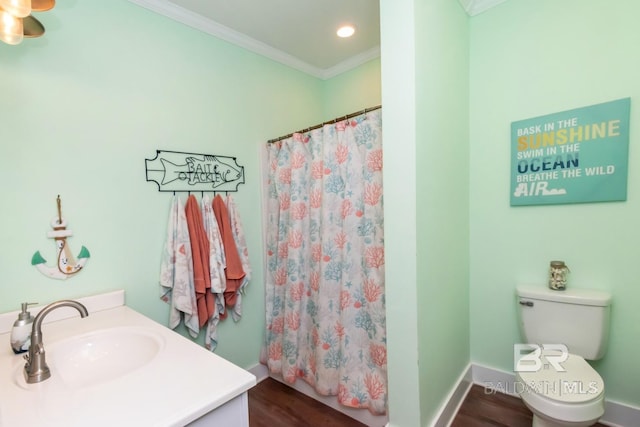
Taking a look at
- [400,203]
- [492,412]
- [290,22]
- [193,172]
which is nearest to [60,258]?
[193,172]

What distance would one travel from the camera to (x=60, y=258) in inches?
54.6

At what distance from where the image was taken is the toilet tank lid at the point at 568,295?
1.48m

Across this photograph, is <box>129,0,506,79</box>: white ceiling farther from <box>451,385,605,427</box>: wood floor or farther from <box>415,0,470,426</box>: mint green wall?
<box>451,385,605,427</box>: wood floor

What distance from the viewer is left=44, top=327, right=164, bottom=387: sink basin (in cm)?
108

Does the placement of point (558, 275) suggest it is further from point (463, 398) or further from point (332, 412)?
point (332, 412)

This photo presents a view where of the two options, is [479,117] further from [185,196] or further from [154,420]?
[154,420]

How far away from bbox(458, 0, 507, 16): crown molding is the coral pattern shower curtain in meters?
→ 0.96

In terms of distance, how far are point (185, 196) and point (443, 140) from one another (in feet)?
5.13

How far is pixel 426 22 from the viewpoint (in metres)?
1.38

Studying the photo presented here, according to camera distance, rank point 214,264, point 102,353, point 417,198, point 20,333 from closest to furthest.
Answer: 1. point 20,333
2. point 102,353
3. point 417,198
4. point 214,264

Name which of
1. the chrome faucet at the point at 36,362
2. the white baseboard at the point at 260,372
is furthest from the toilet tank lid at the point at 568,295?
the chrome faucet at the point at 36,362

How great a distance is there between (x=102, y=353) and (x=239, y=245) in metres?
0.98

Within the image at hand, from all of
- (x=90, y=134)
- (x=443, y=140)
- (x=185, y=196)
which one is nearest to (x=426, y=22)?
(x=443, y=140)

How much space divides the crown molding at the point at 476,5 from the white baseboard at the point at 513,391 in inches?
92.3
